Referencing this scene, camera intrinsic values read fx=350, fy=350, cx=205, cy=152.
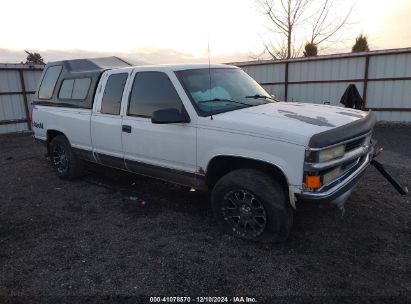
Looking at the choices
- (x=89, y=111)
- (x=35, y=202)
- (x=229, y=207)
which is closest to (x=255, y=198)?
(x=229, y=207)

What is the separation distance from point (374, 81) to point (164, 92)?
11.1 metres

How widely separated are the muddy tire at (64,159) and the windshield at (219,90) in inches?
114

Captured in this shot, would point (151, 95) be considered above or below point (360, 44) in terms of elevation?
below

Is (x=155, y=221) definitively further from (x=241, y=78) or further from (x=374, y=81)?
(x=374, y=81)

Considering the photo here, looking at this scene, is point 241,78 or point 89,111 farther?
point 89,111

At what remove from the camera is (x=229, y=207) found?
13.0ft

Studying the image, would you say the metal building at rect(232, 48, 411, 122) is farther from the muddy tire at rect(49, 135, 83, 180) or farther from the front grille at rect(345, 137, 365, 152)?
the muddy tire at rect(49, 135, 83, 180)

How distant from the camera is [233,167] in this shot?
13.3 feet

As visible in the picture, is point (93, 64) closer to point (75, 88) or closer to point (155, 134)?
point (75, 88)

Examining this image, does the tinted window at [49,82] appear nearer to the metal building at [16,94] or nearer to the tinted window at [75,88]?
the tinted window at [75,88]

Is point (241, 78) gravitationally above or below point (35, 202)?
above

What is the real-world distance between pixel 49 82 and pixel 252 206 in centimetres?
469

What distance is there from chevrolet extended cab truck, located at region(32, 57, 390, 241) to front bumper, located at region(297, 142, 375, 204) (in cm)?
1

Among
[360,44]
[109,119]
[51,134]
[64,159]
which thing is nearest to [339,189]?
[109,119]
